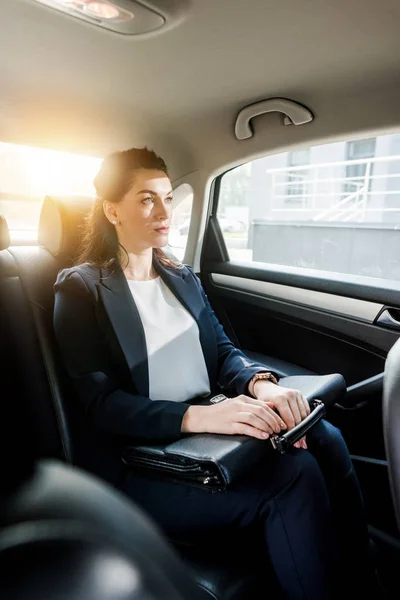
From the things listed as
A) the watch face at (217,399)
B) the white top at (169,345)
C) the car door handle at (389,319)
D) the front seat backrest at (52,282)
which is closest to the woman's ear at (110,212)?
the front seat backrest at (52,282)

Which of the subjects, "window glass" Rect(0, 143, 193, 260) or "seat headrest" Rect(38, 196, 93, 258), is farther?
"window glass" Rect(0, 143, 193, 260)

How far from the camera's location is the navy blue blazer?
4.46 ft

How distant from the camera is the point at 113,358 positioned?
1.52 m

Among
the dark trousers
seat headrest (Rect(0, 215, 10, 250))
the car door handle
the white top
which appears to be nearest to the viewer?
the dark trousers

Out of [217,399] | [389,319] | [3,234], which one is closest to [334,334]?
[389,319]

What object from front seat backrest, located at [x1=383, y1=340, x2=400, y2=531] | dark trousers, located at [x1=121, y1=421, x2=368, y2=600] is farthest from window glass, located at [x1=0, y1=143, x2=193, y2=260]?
front seat backrest, located at [x1=383, y1=340, x2=400, y2=531]

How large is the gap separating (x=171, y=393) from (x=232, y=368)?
253 millimetres

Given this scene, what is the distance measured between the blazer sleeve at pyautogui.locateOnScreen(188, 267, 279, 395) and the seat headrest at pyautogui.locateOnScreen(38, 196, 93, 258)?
18.0 inches

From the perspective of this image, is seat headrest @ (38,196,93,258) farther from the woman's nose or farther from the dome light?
the dome light

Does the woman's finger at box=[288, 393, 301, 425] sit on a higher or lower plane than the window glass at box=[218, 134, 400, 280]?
lower

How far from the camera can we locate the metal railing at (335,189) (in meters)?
2.42

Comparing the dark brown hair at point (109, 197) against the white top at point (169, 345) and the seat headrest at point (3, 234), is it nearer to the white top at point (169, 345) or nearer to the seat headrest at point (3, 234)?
the white top at point (169, 345)

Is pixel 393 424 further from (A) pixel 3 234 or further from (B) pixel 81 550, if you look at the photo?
(A) pixel 3 234

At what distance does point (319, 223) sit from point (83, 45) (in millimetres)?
1418
